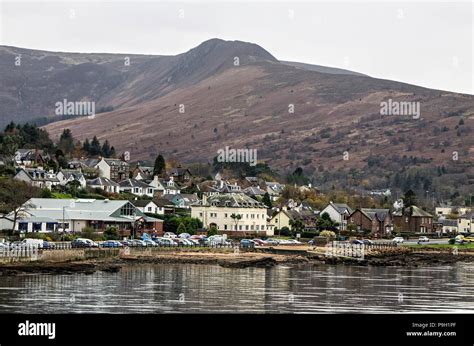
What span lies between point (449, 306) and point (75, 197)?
52.7 metres

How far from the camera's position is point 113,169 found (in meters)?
115

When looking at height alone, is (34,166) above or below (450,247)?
above

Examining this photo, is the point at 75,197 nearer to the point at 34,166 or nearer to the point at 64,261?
the point at 34,166

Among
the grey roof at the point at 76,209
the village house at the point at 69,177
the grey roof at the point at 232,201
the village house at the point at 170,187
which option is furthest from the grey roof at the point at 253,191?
the grey roof at the point at 76,209

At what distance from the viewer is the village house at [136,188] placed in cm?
10289

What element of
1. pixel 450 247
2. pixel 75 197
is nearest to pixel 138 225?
pixel 75 197

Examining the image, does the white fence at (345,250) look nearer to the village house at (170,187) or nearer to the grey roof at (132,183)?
the grey roof at (132,183)

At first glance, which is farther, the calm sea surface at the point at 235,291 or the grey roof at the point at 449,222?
the grey roof at the point at 449,222

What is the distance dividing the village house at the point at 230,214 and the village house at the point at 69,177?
1439 centimetres

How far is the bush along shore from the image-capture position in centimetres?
5119

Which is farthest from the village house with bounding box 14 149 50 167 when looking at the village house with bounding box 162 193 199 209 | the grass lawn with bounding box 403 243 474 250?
the grass lawn with bounding box 403 243 474 250

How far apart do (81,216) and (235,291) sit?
112 feet

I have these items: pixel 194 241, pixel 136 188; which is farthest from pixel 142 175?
pixel 194 241
